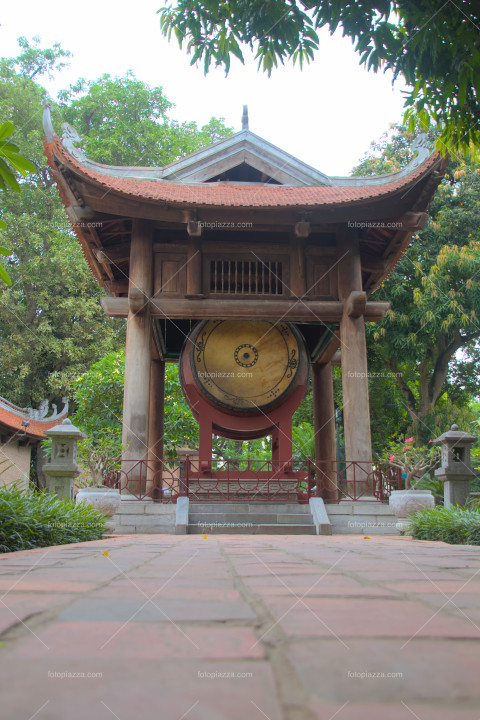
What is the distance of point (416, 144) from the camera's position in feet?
37.2

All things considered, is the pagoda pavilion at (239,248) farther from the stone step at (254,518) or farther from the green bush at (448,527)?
the green bush at (448,527)

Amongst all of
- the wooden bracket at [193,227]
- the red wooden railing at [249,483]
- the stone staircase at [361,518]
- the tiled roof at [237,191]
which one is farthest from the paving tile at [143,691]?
the wooden bracket at [193,227]

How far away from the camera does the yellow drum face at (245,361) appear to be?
36.2 feet

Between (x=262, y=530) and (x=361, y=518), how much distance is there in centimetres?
160

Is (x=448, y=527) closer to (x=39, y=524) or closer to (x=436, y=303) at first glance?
(x=39, y=524)

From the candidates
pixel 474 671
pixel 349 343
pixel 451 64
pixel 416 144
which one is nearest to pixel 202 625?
pixel 474 671

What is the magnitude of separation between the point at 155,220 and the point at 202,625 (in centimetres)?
1010

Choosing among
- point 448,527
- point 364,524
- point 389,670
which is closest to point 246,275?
point 364,524

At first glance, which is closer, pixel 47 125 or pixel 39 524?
pixel 39 524

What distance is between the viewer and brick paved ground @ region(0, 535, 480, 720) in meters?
0.75

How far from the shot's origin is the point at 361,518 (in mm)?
8727

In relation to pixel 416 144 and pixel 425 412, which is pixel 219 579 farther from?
pixel 425 412

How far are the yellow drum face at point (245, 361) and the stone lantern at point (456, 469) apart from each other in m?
3.35

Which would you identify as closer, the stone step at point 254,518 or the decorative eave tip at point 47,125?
the stone step at point 254,518
